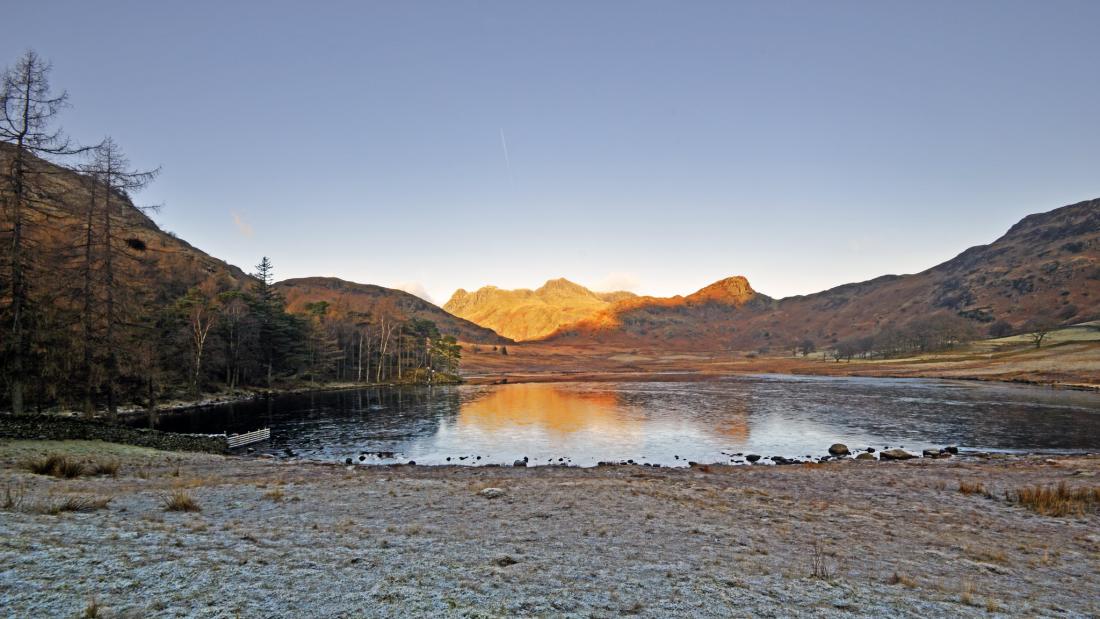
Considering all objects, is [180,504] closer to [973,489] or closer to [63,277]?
[63,277]

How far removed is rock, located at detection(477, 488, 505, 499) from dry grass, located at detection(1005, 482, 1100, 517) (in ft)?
54.6

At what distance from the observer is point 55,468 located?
1569cm

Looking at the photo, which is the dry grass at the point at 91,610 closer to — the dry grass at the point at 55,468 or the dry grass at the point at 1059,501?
the dry grass at the point at 55,468

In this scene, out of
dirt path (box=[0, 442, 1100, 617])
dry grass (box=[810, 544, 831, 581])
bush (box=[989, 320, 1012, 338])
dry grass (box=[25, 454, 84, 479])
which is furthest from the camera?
bush (box=[989, 320, 1012, 338])

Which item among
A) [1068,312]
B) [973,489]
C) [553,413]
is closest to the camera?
[973,489]

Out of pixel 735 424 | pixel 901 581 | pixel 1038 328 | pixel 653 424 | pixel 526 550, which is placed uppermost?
pixel 1038 328

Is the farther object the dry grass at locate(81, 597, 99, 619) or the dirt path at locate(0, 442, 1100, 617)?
the dirt path at locate(0, 442, 1100, 617)

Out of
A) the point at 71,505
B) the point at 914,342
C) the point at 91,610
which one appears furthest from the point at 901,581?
the point at 914,342

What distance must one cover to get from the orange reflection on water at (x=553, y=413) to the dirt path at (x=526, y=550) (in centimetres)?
2487

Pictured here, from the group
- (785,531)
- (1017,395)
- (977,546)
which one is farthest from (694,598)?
(1017,395)

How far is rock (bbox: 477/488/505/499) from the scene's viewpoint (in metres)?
16.7

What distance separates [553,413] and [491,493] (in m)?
36.6

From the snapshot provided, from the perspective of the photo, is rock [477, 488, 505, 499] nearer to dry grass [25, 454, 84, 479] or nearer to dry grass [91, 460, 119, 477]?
dry grass [91, 460, 119, 477]

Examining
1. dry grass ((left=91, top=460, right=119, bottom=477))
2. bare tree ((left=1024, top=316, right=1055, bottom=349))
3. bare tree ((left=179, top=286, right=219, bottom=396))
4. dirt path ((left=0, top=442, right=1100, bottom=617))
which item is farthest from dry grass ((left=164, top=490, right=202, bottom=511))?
bare tree ((left=1024, top=316, right=1055, bottom=349))
